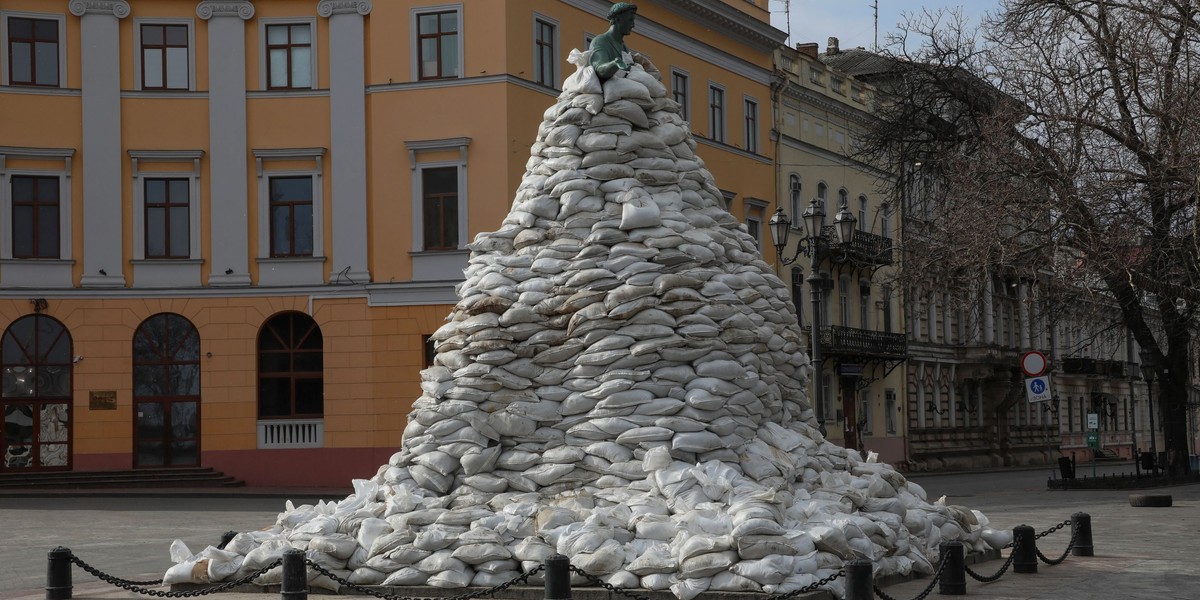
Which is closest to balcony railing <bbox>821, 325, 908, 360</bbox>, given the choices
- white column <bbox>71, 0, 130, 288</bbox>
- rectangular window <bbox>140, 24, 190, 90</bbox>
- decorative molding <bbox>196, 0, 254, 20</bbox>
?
decorative molding <bbox>196, 0, 254, 20</bbox>

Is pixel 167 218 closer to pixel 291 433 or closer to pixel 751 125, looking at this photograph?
pixel 291 433

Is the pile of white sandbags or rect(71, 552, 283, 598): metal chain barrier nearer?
the pile of white sandbags

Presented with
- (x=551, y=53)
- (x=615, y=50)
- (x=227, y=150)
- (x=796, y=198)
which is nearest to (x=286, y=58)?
(x=227, y=150)

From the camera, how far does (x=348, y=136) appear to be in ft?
105

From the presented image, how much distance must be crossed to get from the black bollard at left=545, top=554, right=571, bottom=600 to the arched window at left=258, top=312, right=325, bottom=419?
2184 centimetres

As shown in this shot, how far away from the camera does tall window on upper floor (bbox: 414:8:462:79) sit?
32062 millimetres

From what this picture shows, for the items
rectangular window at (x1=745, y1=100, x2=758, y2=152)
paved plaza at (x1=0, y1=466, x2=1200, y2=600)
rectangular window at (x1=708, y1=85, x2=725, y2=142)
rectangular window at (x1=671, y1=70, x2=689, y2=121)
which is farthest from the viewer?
rectangular window at (x1=745, y1=100, x2=758, y2=152)

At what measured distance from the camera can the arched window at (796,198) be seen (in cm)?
4434

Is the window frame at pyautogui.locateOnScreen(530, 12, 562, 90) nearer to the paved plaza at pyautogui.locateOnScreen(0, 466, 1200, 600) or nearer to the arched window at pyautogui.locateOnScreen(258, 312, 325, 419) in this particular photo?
the arched window at pyautogui.locateOnScreen(258, 312, 325, 419)

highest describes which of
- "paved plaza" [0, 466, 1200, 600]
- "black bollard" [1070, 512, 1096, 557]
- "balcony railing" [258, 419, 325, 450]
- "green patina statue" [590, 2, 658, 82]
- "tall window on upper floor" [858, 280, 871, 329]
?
"green patina statue" [590, 2, 658, 82]

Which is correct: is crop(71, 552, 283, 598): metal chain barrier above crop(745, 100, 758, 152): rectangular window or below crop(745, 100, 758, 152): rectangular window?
below

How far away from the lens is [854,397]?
45219 mm

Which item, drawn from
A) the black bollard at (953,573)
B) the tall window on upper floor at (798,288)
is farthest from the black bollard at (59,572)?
the tall window on upper floor at (798,288)

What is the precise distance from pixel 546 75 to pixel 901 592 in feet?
75.2
